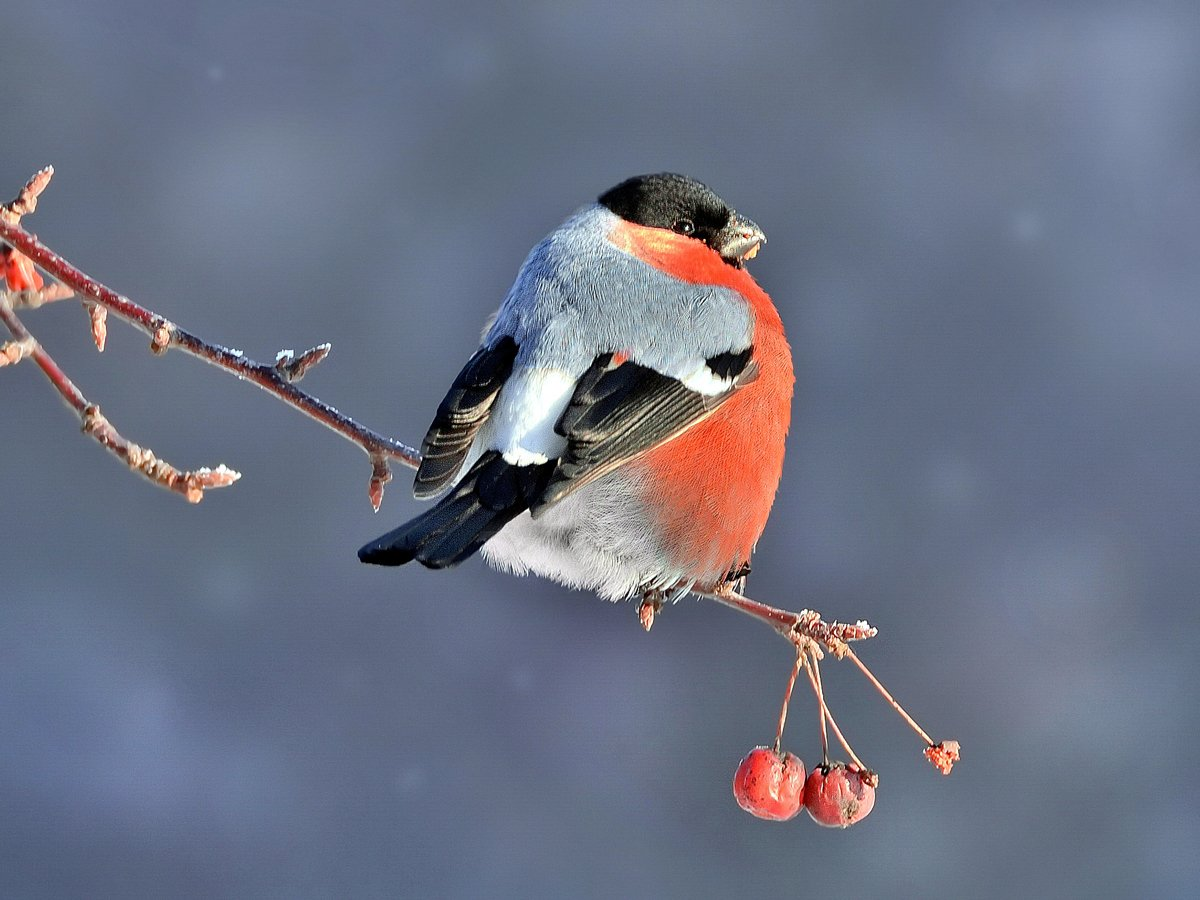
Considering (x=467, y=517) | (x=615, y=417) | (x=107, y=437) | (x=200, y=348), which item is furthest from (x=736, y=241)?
(x=107, y=437)

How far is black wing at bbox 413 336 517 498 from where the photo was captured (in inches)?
45.3

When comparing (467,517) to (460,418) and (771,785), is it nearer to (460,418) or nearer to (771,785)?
(460,418)

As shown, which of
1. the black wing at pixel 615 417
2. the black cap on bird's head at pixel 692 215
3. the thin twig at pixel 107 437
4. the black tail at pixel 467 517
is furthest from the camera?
the black cap on bird's head at pixel 692 215

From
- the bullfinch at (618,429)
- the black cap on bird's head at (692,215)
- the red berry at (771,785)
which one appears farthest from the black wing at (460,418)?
the red berry at (771,785)

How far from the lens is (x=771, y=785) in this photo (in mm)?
1131

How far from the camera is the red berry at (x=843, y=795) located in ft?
3.70

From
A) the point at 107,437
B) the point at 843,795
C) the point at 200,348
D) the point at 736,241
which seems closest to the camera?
the point at 107,437

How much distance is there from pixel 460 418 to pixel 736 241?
447 mm

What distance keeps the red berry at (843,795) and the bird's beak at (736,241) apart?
62 centimetres

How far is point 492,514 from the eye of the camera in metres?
1.07

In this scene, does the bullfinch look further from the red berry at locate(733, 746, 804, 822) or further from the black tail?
the red berry at locate(733, 746, 804, 822)

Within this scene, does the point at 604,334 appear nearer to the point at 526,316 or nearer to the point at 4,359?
the point at 526,316

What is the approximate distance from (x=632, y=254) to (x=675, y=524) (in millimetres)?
335

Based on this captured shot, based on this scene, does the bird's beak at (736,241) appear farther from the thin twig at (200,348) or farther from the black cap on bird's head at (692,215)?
the thin twig at (200,348)
